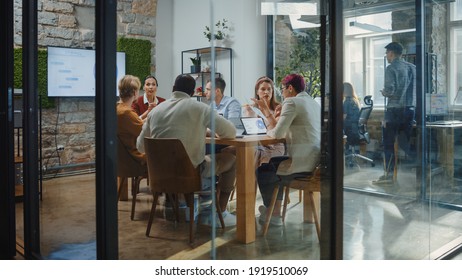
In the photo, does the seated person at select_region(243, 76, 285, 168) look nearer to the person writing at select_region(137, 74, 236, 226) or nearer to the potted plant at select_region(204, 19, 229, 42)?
the person writing at select_region(137, 74, 236, 226)

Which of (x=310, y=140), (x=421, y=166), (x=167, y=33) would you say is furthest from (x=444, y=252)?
(x=167, y=33)

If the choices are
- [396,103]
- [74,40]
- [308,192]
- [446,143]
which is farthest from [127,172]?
[446,143]

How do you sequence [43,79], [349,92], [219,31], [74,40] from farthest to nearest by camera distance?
[43,79]
[74,40]
[349,92]
[219,31]

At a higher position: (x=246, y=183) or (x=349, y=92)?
(x=349, y=92)

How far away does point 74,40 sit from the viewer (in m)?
2.38

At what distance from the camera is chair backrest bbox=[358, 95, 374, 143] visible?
7.91 feet

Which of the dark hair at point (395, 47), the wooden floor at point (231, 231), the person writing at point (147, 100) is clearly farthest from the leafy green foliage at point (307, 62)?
the dark hair at point (395, 47)

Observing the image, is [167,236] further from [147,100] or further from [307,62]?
[307,62]

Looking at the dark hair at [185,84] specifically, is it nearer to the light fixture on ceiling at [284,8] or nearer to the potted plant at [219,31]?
the potted plant at [219,31]

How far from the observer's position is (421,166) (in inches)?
116

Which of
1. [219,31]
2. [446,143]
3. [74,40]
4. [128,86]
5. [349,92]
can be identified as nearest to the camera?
[219,31]

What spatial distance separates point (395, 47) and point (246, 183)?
48.0 inches

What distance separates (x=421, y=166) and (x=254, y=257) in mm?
1298

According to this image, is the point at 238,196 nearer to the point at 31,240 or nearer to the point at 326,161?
the point at 326,161
